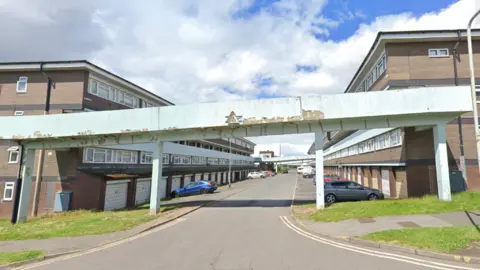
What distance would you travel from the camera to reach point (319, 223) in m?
12.5

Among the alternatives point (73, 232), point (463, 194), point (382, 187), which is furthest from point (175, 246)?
point (382, 187)

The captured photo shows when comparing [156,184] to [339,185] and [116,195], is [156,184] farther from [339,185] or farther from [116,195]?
[339,185]

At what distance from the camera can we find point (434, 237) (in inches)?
336

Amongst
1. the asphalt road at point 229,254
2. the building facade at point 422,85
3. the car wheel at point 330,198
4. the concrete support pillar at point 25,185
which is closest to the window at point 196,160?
the concrete support pillar at point 25,185

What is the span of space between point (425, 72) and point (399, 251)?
52.6 feet

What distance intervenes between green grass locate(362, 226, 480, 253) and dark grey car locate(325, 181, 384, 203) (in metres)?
9.71

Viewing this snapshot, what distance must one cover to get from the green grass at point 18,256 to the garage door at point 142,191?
19266 millimetres

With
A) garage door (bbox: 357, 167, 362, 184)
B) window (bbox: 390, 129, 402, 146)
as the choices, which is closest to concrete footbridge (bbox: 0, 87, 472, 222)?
window (bbox: 390, 129, 402, 146)

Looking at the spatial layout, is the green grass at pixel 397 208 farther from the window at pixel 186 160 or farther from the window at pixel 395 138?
the window at pixel 186 160

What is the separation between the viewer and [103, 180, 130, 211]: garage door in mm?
23812

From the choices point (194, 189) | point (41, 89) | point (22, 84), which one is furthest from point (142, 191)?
point (22, 84)

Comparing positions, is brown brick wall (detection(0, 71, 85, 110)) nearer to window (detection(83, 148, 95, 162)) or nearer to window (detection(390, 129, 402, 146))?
window (detection(83, 148, 95, 162))

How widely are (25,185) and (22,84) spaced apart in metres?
8.98

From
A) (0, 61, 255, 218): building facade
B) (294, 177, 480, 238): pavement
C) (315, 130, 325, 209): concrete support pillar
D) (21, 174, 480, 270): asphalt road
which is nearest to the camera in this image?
(21, 174, 480, 270): asphalt road
